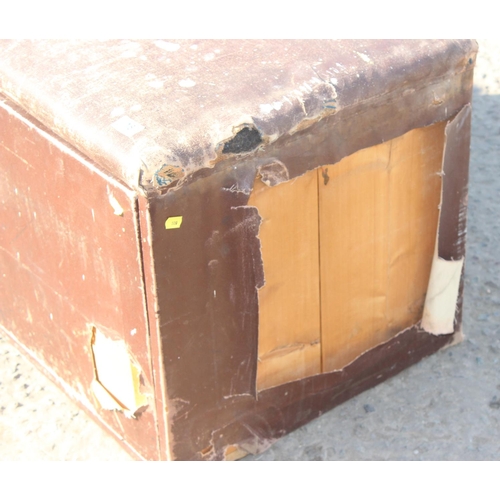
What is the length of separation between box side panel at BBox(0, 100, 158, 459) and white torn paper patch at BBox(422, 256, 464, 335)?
2.60ft

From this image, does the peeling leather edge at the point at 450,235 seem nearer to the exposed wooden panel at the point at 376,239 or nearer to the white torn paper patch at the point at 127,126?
the exposed wooden panel at the point at 376,239

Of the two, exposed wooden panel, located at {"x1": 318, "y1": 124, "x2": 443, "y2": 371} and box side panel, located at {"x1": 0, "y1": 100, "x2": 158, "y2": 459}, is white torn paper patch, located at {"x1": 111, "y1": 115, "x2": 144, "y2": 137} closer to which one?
box side panel, located at {"x1": 0, "y1": 100, "x2": 158, "y2": 459}

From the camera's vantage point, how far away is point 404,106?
6.96 ft

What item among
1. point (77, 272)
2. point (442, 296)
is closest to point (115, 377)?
point (77, 272)

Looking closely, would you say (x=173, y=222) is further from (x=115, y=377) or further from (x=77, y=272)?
(x=115, y=377)

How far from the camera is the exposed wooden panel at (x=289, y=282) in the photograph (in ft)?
6.74

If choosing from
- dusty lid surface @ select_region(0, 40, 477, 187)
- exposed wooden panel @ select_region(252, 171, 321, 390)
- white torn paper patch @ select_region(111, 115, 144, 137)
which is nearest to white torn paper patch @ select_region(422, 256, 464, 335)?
exposed wooden panel @ select_region(252, 171, 321, 390)

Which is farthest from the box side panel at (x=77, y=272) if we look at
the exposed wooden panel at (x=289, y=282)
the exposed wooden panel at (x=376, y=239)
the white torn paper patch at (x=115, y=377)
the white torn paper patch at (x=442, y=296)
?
the white torn paper patch at (x=442, y=296)

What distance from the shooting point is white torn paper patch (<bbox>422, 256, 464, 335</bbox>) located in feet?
8.00

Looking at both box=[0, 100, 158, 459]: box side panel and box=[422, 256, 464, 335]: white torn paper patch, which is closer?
box=[0, 100, 158, 459]: box side panel

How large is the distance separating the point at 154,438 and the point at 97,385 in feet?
0.67

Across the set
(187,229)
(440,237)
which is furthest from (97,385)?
(440,237)

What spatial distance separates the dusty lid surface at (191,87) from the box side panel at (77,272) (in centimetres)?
8

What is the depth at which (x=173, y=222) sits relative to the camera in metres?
1.85
